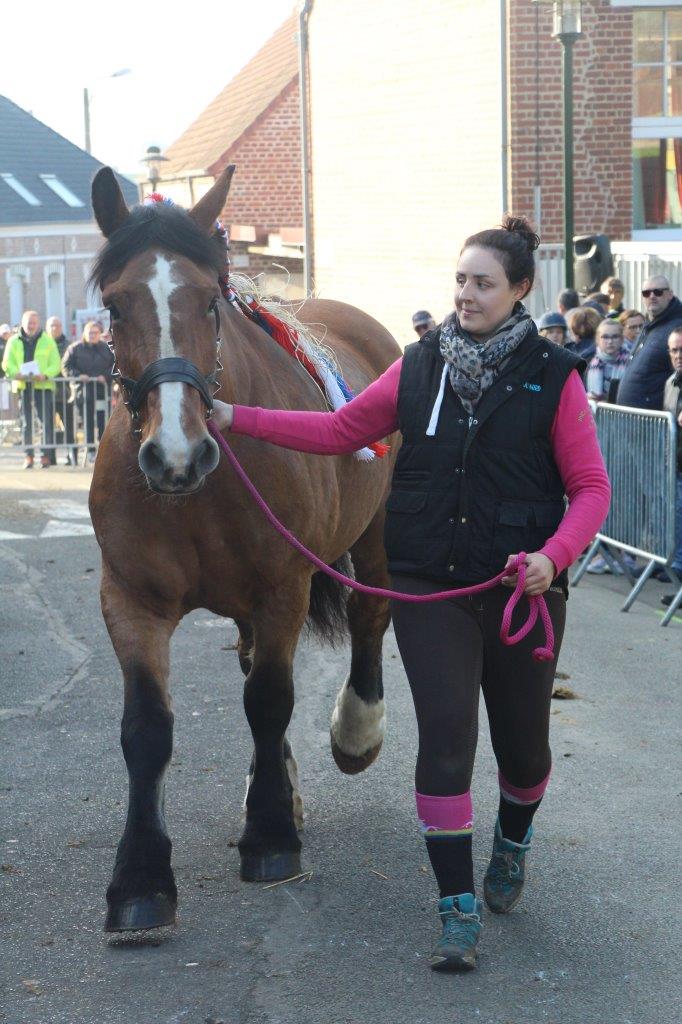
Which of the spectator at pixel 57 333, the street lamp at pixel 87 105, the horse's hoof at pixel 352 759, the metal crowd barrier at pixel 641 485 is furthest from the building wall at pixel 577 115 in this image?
the street lamp at pixel 87 105

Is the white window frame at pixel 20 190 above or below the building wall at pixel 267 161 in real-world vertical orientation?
above

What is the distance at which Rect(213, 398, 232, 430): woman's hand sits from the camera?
415cm

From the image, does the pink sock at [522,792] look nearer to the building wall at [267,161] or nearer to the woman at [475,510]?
the woman at [475,510]

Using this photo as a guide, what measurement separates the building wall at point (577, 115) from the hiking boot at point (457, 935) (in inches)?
581

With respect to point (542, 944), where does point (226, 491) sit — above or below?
above

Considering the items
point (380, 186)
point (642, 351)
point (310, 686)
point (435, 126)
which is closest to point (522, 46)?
point (435, 126)

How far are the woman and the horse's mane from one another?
0.75m

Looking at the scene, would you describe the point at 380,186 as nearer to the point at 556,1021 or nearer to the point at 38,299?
the point at 556,1021

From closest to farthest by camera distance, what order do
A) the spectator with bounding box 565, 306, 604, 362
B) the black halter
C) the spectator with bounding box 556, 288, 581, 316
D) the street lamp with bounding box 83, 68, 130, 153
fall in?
1. the black halter
2. the spectator with bounding box 565, 306, 604, 362
3. the spectator with bounding box 556, 288, 581, 316
4. the street lamp with bounding box 83, 68, 130, 153

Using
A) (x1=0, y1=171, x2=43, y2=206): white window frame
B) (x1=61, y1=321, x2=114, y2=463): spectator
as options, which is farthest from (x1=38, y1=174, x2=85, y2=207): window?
(x1=61, y1=321, x2=114, y2=463): spectator

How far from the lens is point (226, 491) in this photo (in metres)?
4.39

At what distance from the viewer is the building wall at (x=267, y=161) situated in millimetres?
30750

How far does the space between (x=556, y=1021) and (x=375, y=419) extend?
176cm

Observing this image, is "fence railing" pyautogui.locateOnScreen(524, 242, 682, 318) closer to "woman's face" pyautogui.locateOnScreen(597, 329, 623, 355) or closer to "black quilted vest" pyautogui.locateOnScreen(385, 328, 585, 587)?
"woman's face" pyautogui.locateOnScreen(597, 329, 623, 355)
